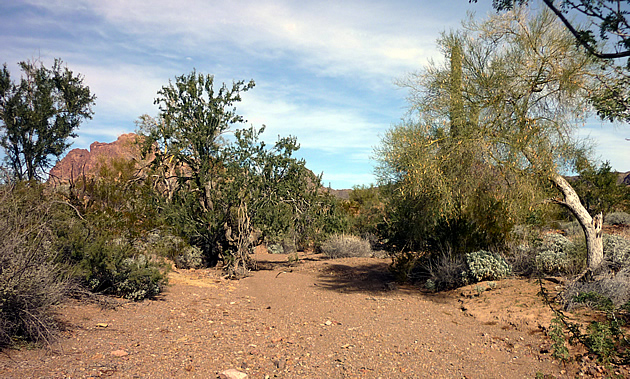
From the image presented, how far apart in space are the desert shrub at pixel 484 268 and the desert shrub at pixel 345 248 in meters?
7.77

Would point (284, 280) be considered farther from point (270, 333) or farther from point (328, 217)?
point (270, 333)

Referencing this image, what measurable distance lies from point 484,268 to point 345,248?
818 cm

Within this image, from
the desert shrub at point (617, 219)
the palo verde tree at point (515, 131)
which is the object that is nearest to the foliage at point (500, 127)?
the palo verde tree at point (515, 131)

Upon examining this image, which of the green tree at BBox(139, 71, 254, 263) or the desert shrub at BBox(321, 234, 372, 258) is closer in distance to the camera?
the green tree at BBox(139, 71, 254, 263)

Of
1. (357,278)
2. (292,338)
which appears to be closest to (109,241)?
(292,338)

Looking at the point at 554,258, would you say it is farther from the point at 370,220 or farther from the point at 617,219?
the point at 617,219

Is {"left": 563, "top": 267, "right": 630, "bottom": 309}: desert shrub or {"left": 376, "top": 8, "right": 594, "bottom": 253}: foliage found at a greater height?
{"left": 376, "top": 8, "right": 594, "bottom": 253}: foliage

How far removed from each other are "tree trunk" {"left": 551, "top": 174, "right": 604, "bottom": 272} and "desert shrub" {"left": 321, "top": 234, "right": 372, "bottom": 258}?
9.63 m

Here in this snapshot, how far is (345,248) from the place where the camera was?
18.0m

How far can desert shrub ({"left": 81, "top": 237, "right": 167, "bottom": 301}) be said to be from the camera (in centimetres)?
749

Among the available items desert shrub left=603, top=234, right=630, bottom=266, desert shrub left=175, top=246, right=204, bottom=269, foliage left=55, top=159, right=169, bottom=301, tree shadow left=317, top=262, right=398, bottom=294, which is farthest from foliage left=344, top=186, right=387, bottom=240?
foliage left=55, top=159, right=169, bottom=301

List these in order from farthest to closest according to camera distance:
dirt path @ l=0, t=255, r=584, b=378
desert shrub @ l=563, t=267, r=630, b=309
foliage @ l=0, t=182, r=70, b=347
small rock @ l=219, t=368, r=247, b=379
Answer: desert shrub @ l=563, t=267, r=630, b=309, foliage @ l=0, t=182, r=70, b=347, dirt path @ l=0, t=255, r=584, b=378, small rock @ l=219, t=368, r=247, b=379

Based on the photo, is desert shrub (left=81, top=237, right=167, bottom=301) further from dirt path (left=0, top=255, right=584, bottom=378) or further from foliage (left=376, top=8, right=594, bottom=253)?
foliage (left=376, top=8, right=594, bottom=253)

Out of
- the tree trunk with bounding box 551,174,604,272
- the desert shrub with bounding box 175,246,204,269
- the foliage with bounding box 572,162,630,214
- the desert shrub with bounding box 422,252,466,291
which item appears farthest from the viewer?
the foliage with bounding box 572,162,630,214
